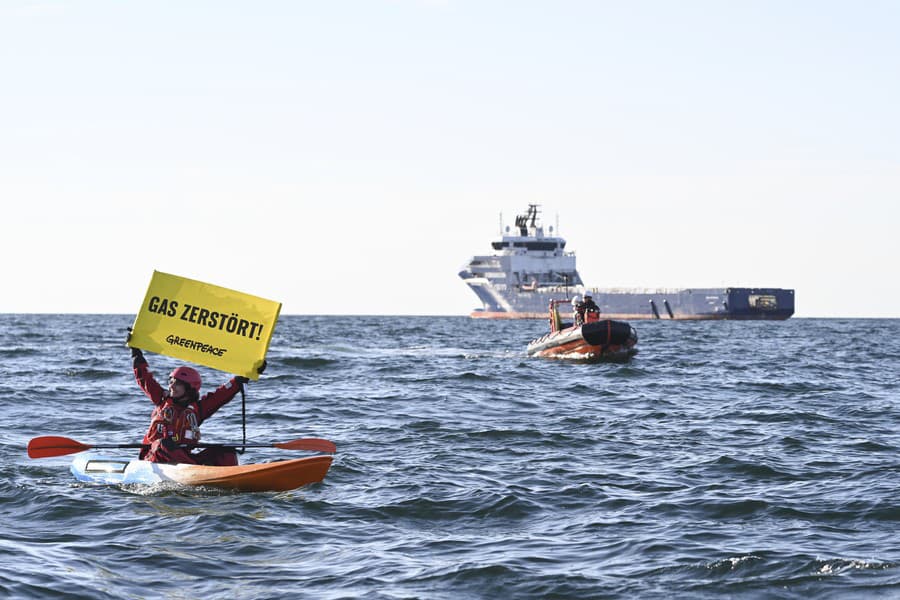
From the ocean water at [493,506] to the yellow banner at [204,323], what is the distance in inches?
64.2

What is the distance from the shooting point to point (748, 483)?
12.3 metres

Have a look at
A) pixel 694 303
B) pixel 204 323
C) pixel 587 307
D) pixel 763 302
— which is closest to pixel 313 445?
pixel 204 323

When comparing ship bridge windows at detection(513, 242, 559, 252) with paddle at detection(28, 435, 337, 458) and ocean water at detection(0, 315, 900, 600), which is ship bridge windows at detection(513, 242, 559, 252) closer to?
ocean water at detection(0, 315, 900, 600)

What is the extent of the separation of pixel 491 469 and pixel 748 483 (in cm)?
317

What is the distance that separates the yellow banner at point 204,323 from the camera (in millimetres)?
12289

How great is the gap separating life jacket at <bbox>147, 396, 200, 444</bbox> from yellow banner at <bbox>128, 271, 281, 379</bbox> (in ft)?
2.06

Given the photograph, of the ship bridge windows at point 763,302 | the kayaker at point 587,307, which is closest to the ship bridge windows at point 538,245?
the ship bridge windows at point 763,302

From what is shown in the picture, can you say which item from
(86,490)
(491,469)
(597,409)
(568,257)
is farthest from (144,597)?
(568,257)

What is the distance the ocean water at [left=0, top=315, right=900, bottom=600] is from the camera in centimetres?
823

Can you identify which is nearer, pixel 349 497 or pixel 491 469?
pixel 349 497

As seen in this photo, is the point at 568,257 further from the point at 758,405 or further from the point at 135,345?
the point at 135,345

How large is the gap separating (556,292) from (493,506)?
102 m

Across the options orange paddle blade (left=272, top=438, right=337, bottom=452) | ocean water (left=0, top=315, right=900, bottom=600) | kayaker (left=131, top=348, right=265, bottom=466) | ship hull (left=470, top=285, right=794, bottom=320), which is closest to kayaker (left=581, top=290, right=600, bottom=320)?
ocean water (left=0, top=315, right=900, bottom=600)

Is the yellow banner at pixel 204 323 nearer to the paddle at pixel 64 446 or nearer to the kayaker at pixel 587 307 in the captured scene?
the paddle at pixel 64 446
